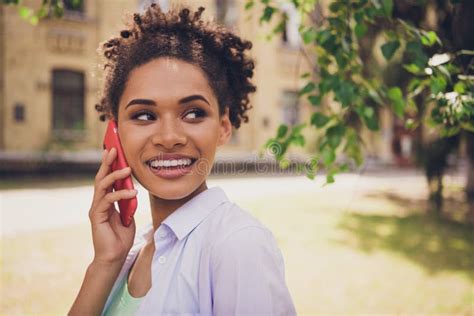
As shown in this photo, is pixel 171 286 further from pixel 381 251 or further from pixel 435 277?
pixel 381 251

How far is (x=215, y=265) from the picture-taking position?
43.9 inches

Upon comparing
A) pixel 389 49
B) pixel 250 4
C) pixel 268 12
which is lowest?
pixel 389 49

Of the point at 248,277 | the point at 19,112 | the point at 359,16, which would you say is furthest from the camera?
the point at 19,112

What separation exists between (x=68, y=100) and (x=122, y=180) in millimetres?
14494

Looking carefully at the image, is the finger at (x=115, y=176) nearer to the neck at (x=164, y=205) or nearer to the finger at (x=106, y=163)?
the finger at (x=106, y=163)

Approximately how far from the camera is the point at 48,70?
47.2ft

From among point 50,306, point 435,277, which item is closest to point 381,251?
point 435,277

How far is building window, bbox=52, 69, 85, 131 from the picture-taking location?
1458 centimetres

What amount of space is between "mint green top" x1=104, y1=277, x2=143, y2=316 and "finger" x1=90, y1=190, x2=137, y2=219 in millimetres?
247

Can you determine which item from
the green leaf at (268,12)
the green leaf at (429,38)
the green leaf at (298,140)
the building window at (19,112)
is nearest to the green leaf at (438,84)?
the green leaf at (429,38)

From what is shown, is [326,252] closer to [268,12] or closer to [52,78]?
[268,12]

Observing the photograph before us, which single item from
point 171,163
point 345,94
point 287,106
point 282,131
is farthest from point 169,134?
point 287,106

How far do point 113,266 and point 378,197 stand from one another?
10556mm

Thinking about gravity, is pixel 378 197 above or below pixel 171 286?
below
